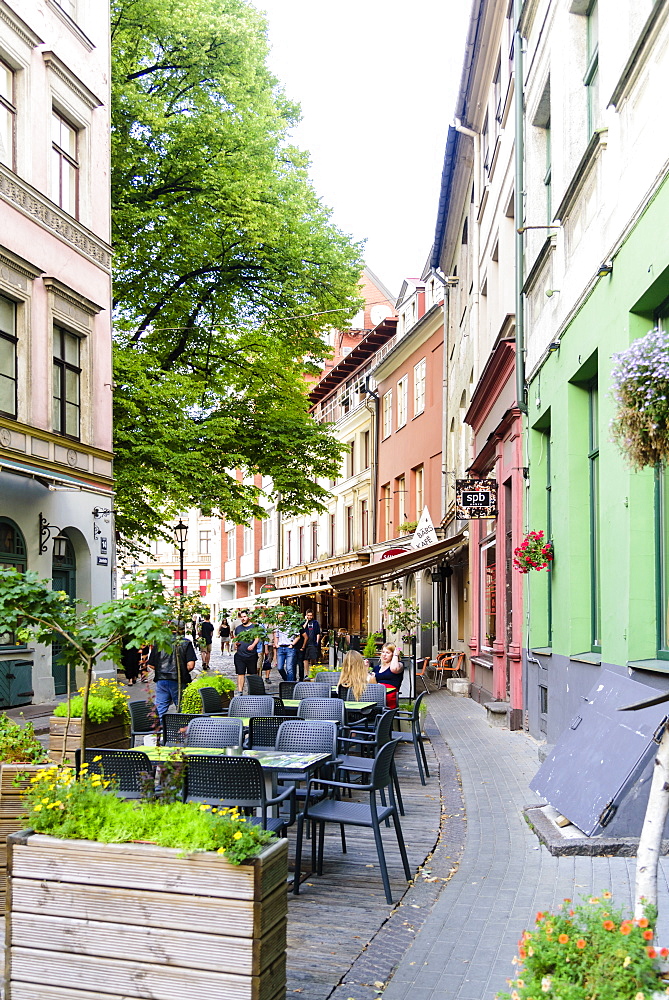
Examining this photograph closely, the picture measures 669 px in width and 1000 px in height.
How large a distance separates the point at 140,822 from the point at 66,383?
1643cm

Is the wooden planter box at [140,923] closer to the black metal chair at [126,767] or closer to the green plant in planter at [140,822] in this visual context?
the green plant in planter at [140,822]

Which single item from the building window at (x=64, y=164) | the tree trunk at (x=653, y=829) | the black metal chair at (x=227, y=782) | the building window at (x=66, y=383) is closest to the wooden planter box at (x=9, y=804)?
the black metal chair at (x=227, y=782)

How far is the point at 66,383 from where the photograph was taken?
64.0 feet

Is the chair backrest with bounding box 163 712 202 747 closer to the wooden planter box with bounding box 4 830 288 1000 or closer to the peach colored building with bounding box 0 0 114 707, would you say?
the wooden planter box with bounding box 4 830 288 1000

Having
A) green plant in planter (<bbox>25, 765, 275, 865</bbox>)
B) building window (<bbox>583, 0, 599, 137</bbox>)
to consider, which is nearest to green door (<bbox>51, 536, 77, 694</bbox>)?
building window (<bbox>583, 0, 599, 137</bbox>)

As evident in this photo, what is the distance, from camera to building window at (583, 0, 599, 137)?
10.7 metres

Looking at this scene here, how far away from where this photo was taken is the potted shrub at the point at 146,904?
3.83 metres

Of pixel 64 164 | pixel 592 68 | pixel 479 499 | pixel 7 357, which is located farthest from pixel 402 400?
pixel 592 68

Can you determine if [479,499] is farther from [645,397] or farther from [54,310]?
[645,397]

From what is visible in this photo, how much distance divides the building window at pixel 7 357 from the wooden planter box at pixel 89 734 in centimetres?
723

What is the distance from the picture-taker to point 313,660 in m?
26.3

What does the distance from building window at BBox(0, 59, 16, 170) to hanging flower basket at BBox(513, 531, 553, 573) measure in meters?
11.3

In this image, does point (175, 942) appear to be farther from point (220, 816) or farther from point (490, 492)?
point (490, 492)

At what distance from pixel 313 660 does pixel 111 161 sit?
1329 cm
